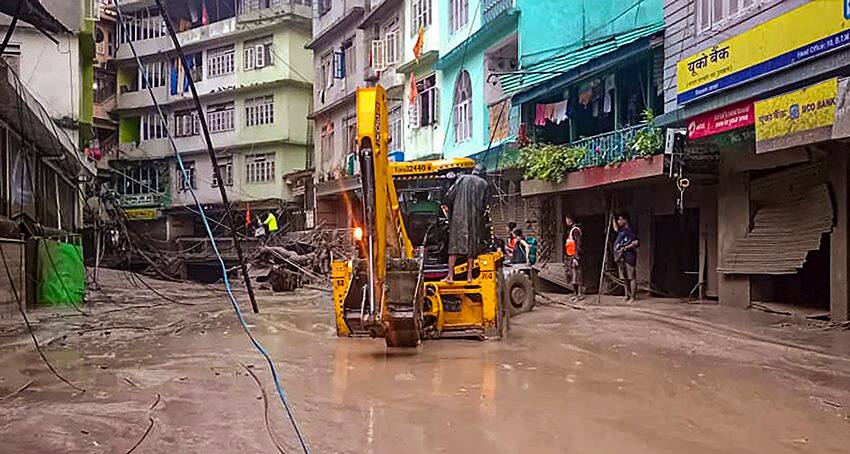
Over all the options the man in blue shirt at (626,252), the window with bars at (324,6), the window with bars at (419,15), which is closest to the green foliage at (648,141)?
the man in blue shirt at (626,252)

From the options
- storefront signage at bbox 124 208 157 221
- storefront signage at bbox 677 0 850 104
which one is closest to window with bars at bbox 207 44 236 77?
storefront signage at bbox 124 208 157 221

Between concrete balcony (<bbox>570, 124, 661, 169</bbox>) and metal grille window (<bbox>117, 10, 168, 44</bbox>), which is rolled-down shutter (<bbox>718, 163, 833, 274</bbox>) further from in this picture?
metal grille window (<bbox>117, 10, 168, 44</bbox>)

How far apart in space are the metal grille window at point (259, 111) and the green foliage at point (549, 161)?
26619 millimetres

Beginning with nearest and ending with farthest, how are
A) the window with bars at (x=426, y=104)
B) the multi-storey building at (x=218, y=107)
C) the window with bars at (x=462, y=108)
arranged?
the window with bars at (x=462, y=108) < the window with bars at (x=426, y=104) < the multi-storey building at (x=218, y=107)

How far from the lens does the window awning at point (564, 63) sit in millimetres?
18470

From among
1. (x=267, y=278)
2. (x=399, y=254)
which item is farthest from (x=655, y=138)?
(x=267, y=278)

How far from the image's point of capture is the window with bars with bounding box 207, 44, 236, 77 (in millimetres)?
45844

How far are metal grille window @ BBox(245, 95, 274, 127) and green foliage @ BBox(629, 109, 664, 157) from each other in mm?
31155

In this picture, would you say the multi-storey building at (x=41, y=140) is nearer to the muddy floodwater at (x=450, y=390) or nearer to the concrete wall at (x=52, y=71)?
the concrete wall at (x=52, y=71)

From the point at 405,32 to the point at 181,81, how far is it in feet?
76.4

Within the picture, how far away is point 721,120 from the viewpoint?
14039mm

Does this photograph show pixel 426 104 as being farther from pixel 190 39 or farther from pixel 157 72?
pixel 157 72

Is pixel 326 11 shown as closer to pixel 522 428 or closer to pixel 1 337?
pixel 1 337

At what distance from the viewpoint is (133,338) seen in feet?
40.8
